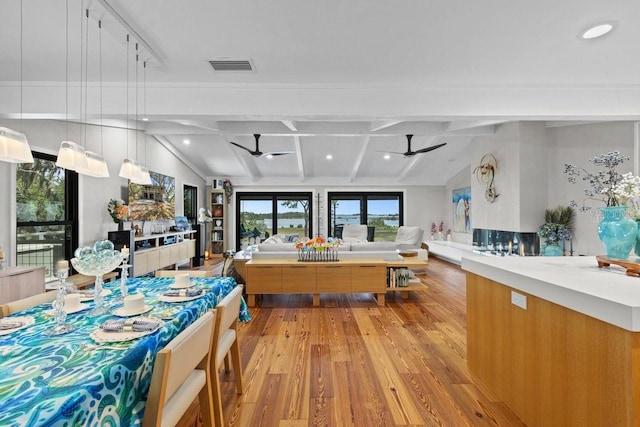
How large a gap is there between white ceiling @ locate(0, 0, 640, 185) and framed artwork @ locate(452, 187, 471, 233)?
5.42m

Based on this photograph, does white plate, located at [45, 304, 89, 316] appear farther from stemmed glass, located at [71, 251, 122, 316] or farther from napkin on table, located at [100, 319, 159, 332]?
napkin on table, located at [100, 319, 159, 332]

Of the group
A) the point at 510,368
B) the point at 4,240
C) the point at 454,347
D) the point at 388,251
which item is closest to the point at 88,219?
the point at 4,240

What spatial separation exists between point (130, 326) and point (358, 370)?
183 centimetres

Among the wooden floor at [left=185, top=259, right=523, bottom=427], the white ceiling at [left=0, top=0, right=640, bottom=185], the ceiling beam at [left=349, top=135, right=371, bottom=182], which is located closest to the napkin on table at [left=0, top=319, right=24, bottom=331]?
the wooden floor at [left=185, top=259, right=523, bottom=427]

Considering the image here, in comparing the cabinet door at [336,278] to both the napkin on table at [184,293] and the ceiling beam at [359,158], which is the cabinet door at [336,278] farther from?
the ceiling beam at [359,158]

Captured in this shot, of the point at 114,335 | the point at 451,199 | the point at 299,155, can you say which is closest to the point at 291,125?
the point at 299,155

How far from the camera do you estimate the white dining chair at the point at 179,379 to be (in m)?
1.18

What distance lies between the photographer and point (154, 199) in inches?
262

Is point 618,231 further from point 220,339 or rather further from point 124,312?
point 124,312

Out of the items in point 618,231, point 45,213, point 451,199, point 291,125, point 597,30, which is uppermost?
point 291,125

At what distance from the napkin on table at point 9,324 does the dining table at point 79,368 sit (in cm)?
2

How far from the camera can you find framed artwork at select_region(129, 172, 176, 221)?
19.8 ft

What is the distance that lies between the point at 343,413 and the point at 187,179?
7.88 meters

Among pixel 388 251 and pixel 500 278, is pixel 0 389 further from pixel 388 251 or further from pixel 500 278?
pixel 388 251
